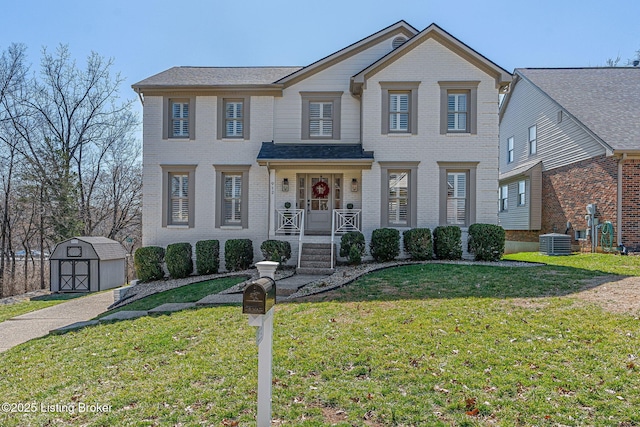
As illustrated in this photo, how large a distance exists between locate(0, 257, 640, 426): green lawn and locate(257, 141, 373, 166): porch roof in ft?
20.9

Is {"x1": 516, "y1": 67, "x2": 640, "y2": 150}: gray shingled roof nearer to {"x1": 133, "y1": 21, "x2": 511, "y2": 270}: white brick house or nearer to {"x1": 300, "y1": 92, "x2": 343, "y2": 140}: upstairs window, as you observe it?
{"x1": 133, "y1": 21, "x2": 511, "y2": 270}: white brick house

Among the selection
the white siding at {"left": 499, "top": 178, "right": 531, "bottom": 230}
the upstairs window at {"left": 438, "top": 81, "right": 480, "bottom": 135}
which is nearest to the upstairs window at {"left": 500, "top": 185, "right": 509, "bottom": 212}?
the white siding at {"left": 499, "top": 178, "right": 531, "bottom": 230}

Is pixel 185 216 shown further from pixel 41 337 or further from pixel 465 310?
pixel 465 310

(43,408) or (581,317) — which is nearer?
(43,408)

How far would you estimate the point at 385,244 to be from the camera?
39.0 ft

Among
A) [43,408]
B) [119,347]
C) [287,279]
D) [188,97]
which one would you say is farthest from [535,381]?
[188,97]

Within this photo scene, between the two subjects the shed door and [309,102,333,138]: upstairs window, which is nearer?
[309,102,333,138]: upstairs window

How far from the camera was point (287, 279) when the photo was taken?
1007cm

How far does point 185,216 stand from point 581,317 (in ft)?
38.7

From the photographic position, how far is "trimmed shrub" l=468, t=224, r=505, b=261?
12.0 m

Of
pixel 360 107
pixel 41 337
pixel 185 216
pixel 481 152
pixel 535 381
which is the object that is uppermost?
pixel 360 107

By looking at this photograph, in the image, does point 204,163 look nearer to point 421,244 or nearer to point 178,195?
point 178,195

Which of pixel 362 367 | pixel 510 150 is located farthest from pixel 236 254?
pixel 510 150

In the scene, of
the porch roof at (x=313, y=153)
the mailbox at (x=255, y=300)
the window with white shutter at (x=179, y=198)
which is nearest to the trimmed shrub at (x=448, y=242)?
the porch roof at (x=313, y=153)
